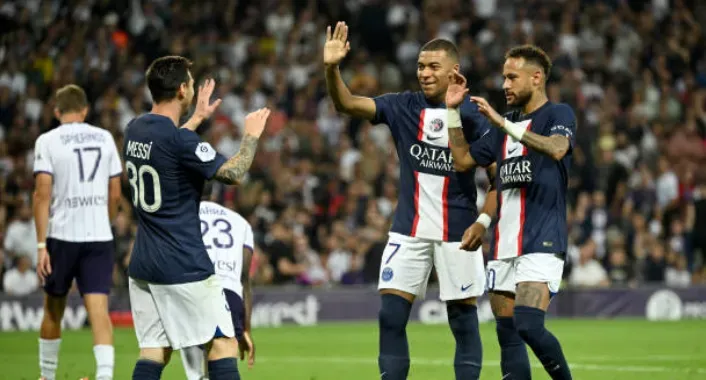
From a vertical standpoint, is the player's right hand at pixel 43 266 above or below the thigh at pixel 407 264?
below

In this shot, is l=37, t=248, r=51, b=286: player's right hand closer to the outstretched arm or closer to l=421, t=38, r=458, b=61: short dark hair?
the outstretched arm

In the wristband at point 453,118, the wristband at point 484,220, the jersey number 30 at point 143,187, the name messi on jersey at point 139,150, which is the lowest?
the wristband at point 484,220

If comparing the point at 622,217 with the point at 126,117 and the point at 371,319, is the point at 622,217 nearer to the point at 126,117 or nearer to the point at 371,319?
the point at 371,319

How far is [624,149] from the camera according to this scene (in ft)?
75.4

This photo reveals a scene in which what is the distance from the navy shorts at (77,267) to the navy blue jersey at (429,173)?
2.84 m

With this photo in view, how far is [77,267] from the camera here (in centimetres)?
1046

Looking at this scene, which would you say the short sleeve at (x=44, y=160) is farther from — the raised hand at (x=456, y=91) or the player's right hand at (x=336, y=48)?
the raised hand at (x=456, y=91)

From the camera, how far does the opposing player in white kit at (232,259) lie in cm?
902

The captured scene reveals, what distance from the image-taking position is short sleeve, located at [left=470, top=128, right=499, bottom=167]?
862 cm

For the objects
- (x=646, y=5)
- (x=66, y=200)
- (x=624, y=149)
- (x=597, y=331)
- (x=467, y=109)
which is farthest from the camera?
(x=646, y=5)

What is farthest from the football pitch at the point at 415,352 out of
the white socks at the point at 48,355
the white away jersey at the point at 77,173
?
the white away jersey at the point at 77,173

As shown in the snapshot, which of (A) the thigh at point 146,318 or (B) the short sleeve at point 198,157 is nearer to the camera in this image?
(B) the short sleeve at point 198,157

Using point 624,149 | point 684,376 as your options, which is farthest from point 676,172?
point 684,376

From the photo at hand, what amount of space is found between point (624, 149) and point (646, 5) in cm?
436
